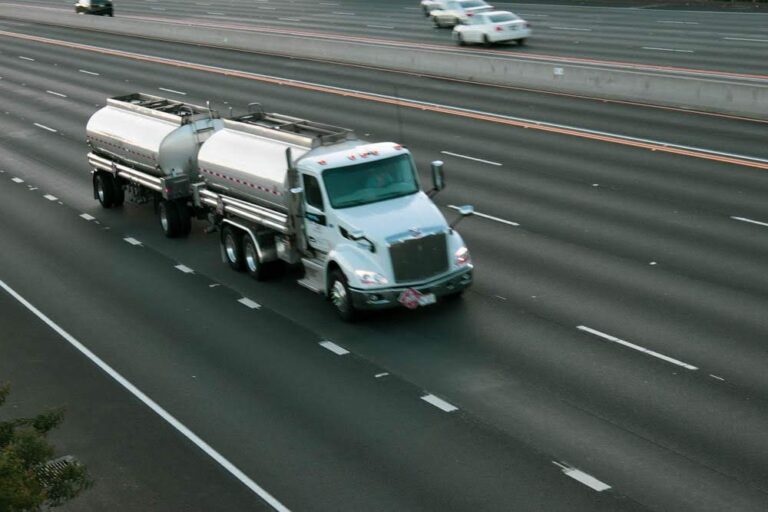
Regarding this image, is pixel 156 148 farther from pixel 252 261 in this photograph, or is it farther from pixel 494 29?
pixel 494 29

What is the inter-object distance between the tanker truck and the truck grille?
16 millimetres

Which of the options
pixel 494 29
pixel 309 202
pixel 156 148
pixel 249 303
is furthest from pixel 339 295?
pixel 494 29

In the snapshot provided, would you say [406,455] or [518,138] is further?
[518,138]

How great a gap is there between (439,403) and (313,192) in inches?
223

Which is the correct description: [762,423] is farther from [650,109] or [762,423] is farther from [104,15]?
[104,15]

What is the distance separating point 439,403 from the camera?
14.9 meters

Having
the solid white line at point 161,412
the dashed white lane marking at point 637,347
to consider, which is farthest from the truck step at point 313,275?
the dashed white lane marking at point 637,347

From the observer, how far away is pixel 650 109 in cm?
3516

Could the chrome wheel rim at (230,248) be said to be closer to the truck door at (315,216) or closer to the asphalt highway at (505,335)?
the asphalt highway at (505,335)

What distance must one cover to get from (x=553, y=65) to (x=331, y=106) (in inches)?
327

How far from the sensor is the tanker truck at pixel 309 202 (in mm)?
17812

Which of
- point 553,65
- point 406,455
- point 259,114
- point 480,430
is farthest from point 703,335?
point 553,65

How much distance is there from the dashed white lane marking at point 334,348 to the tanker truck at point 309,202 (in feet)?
2.63

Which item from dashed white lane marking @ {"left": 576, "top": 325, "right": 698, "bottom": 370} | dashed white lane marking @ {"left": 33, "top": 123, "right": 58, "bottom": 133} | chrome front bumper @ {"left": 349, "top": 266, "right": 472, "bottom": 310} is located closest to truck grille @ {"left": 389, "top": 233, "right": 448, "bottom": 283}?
chrome front bumper @ {"left": 349, "top": 266, "right": 472, "bottom": 310}
